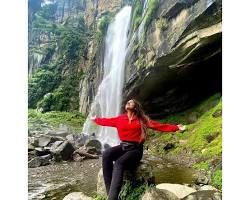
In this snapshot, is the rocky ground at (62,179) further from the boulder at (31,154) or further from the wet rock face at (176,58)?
the wet rock face at (176,58)

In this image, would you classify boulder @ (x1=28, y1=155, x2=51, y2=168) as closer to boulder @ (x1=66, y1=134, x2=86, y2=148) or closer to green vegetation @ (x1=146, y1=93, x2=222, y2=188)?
boulder @ (x1=66, y1=134, x2=86, y2=148)

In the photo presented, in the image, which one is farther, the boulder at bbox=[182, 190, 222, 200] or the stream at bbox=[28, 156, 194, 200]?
the stream at bbox=[28, 156, 194, 200]

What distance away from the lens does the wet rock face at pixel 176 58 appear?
5.16 m

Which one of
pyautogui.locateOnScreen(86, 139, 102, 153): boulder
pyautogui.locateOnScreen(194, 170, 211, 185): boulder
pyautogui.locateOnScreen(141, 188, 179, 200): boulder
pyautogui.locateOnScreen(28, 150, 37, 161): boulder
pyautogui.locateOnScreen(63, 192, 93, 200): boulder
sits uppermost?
pyautogui.locateOnScreen(86, 139, 102, 153): boulder

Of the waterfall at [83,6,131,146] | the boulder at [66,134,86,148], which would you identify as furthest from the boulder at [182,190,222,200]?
the boulder at [66,134,86,148]

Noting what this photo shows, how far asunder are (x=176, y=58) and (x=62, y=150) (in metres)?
2.24

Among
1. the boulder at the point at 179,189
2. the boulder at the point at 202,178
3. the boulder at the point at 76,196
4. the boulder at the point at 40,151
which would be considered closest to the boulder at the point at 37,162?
the boulder at the point at 40,151

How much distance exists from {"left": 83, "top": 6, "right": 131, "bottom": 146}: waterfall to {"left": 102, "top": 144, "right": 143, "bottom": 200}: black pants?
1.41m

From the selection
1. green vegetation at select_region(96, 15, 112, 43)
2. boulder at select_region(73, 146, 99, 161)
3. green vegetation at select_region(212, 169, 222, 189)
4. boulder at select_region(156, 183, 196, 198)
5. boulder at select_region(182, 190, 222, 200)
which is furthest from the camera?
green vegetation at select_region(96, 15, 112, 43)

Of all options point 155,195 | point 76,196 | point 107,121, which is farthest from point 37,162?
point 155,195

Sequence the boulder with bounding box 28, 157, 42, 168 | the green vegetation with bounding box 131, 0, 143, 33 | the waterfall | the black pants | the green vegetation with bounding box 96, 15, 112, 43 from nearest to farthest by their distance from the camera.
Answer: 1. the black pants
2. the boulder with bounding box 28, 157, 42, 168
3. the waterfall
4. the green vegetation with bounding box 131, 0, 143, 33
5. the green vegetation with bounding box 96, 15, 112, 43

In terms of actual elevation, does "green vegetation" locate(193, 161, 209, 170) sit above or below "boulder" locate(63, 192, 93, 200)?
above

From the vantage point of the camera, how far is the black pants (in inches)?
125

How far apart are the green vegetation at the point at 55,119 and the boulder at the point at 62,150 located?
0.27 metres
